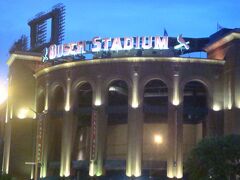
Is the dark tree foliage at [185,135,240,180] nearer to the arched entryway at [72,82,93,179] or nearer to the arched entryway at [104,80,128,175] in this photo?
the arched entryway at [104,80,128,175]

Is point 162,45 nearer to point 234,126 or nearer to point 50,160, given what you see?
point 234,126

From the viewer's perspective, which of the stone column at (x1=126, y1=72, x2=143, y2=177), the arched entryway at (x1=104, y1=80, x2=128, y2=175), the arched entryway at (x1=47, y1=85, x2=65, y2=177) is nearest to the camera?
the stone column at (x1=126, y1=72, x2=143, y2=177)

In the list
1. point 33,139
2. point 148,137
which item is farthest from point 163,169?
point 33,139

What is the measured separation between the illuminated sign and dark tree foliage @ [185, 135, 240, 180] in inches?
944

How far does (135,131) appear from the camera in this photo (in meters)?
75.9

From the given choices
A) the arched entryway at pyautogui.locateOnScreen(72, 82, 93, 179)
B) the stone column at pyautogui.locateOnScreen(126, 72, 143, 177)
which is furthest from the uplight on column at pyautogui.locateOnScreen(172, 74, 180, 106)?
the arched entryway at pyautogui.locateOnScreen(72, 82, 93, 179)

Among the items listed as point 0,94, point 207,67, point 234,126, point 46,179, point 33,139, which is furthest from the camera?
point 33,139

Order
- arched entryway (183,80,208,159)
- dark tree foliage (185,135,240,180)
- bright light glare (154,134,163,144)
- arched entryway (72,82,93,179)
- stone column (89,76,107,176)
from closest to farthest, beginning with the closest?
1. dark tree foliage (185,135,240,180)
2. stone column (89,76,107,176)
3. arched entryway (183,80,208,159)
4. arched entryway (72,82,93,179)
5. bright light glare (154,134,163,144)

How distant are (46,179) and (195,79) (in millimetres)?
28259

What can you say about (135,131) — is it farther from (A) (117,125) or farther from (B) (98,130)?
(A) (117,125)

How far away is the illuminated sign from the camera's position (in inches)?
3103

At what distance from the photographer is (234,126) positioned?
2886 inches

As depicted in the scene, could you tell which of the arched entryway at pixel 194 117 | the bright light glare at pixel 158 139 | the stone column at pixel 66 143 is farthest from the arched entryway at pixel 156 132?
the stone column at pixel 66 143

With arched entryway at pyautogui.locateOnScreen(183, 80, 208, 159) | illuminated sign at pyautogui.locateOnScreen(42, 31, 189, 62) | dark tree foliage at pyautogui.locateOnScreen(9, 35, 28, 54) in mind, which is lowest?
arched entryway at pyautogui.locateOnScreen(183, 80, 208, 159)
